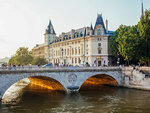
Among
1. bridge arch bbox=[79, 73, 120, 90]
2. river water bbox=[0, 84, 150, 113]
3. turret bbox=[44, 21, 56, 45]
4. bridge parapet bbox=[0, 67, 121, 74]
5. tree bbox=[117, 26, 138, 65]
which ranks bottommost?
river water bbox=[0, 84, 150, 113]

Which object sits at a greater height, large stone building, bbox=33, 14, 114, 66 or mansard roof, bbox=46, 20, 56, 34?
mansard roof, bbox=46, 20, 56, 34

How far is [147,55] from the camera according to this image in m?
57.6

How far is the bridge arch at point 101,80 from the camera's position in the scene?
55.9m

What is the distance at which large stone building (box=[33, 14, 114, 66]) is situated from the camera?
265 feet

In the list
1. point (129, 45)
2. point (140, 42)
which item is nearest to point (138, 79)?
point (140, 42)

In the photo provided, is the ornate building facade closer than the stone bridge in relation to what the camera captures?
No

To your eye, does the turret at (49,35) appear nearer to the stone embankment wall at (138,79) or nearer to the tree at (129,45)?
the tree at (129,45)

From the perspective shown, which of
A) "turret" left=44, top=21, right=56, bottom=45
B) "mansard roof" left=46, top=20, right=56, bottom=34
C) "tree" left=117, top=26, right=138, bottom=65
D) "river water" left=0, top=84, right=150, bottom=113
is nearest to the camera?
"river water" left=0, top=84, right=150, bottom=113

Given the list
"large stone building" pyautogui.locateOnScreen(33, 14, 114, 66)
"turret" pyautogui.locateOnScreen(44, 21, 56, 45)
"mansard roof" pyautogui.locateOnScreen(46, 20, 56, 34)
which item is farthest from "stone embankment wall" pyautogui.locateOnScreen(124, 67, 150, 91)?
"mansard roof" pyautogui.locateOnScreen(46, 20, 56, 34)

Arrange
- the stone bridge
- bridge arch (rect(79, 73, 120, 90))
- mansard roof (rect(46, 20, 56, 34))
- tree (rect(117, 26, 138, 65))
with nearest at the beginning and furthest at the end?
the stone bridge
bridge arch (rect(79, 73, 120, 90))
tree (rect(117, 26, 138, 65))
mansard roof (rect(46, 20, 56, 34))

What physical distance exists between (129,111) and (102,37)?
5095cm

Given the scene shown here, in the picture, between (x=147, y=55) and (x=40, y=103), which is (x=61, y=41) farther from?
(x=40, y=103)

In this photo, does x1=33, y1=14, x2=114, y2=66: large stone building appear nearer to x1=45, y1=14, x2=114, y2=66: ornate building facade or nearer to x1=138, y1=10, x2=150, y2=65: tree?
x1=45, y1=14, x2=114, y2=66: ornate building facade

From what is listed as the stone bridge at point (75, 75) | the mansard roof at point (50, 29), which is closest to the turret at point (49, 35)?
the mansard roof at point (50, 29)
